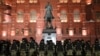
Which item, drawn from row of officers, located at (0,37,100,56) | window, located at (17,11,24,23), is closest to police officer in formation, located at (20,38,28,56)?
row of officers, located at (0,37,100,56)

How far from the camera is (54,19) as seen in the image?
247 ft

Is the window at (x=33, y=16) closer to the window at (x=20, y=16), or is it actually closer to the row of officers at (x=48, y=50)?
the window at (x=20, y=16)

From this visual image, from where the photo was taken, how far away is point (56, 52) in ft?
101

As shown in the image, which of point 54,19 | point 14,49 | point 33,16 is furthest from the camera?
point 33,16

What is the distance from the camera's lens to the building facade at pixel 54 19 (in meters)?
74.0

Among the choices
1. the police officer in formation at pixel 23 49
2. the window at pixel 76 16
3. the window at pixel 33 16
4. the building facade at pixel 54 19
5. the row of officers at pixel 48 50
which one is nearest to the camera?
the row of officers at pixel 48 50

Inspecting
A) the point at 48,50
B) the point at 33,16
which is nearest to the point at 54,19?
the point at 33,16

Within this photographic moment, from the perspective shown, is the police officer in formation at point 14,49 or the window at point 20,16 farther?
the window at point 20,16

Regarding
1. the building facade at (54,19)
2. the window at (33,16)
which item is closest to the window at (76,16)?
the building facade at (54,19)

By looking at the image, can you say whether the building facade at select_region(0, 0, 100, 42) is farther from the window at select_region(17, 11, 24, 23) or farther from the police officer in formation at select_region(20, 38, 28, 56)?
the police officer in formation at select_region(20, 38, 28, 56)

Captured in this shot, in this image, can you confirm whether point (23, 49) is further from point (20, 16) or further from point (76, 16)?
point (20, 16)

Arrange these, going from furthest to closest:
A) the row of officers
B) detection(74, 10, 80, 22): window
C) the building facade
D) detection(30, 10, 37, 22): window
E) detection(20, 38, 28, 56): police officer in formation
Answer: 1. detection(30, 10, 37, 22): window
2. detection(74, 10, 80, 22): window
3. the building facade
4. detection(20, 38, 28, 56): police officer in formation
5. the row of officers

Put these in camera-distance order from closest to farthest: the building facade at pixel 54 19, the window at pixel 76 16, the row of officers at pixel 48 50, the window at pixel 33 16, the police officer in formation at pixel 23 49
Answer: the row of officers at pixel 48 50 < the police officer in formation at pixel 23 49 < the building facade at pixel 54 19 < the window at pixel 76 16 < the window at pixel 33 16

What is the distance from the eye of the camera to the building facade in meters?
74.0
